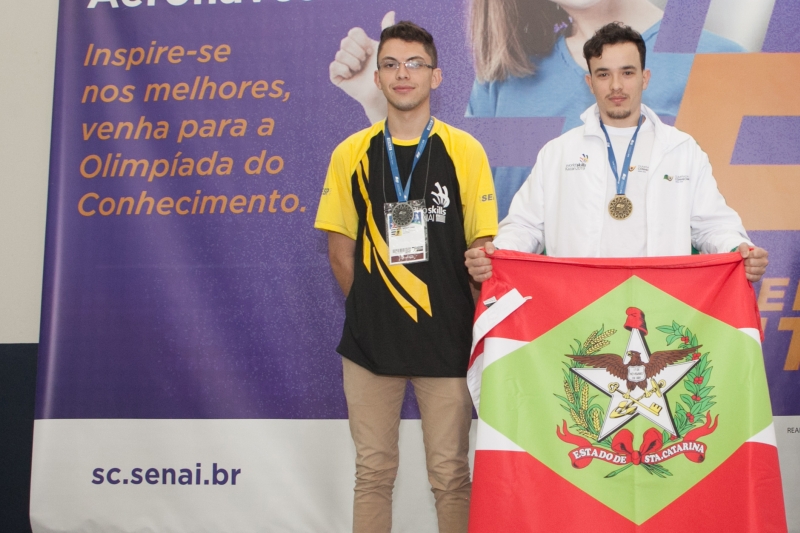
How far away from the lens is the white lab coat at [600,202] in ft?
7.29

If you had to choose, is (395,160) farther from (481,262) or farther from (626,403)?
(626,403)

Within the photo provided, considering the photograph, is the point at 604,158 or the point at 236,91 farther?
the point at 236,91

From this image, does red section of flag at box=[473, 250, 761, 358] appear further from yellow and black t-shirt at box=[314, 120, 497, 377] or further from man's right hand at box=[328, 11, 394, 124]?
man's right hand at box=[328, 11, 394, 124]

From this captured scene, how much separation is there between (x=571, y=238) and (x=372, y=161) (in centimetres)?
70

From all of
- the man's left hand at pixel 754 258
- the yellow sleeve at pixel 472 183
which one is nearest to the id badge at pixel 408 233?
the yellow sleeve at pixel 472 183

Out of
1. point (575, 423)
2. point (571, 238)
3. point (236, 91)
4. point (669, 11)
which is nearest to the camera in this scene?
point (575, 423)

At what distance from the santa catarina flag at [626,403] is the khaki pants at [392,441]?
226 mm

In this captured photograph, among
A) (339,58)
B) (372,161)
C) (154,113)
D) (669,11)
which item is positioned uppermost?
(669,11)

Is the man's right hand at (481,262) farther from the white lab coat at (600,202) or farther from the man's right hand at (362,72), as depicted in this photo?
the man's right hand at (362,72)

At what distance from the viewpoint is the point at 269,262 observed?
3137mm

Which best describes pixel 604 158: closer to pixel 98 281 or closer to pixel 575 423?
pixel 575 423

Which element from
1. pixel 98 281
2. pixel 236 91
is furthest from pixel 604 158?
pixel 98 281

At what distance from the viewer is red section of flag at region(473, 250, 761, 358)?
201cm

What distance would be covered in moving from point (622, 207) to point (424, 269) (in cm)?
66
